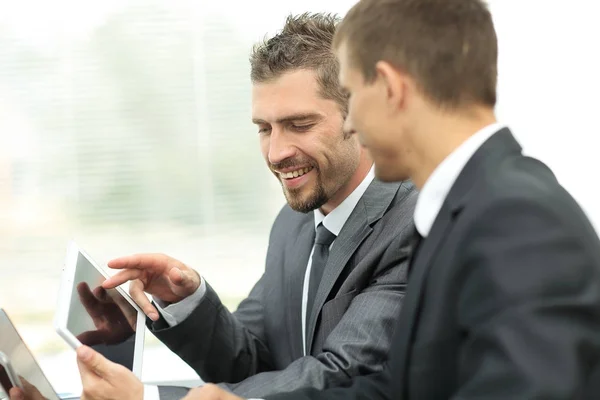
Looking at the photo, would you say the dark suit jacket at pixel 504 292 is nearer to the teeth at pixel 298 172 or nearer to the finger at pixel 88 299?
the finger at pixel 88 299

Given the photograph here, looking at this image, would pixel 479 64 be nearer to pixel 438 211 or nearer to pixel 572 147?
pixel 438 211

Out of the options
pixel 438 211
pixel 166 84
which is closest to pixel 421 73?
pixel 438 211

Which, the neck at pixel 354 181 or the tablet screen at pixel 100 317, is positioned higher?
the neck at pixel 354 181

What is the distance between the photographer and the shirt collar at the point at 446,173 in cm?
116

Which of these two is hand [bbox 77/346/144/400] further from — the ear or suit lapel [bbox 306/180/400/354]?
the ear

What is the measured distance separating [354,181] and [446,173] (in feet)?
2.44

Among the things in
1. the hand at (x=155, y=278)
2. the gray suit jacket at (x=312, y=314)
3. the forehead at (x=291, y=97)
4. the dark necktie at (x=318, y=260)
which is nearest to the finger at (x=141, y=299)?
the hand at (x=155, y=278)

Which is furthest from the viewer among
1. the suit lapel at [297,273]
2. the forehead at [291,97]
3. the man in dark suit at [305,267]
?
the suit lapel at [297,273]

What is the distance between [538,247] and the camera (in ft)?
3.25

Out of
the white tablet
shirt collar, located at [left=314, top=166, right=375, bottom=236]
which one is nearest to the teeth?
shirt collar, located at [left=314, top=166, right=375, bottom=236]

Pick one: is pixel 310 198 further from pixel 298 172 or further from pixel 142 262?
pixel 142 262

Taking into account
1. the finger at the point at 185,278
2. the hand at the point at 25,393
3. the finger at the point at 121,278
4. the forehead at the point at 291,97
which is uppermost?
the forehead at the point at 291,97

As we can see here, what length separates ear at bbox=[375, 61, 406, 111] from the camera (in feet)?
3.90

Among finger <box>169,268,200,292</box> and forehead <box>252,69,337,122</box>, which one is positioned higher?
forehead <box>252,69,337,122</box>
